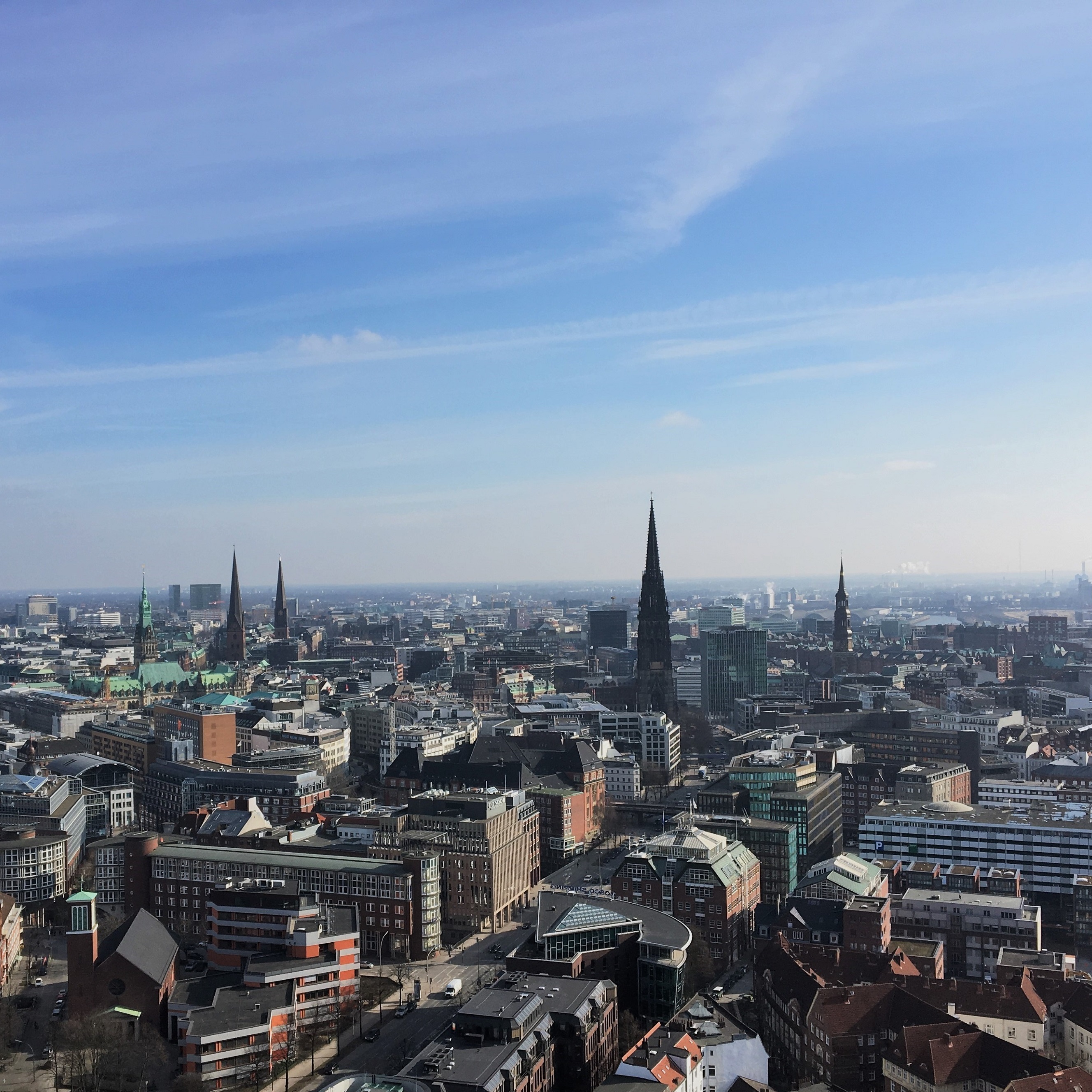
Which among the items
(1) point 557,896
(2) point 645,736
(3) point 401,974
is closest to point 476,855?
(1) point 557,896

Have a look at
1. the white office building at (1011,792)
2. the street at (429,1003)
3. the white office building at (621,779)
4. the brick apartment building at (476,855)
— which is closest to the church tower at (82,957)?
the street at (429,1003)

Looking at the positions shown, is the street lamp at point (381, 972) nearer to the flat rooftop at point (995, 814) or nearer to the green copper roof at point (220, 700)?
the flat rooftop at point (995, 814)

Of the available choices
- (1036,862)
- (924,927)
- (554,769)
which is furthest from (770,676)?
(924,927)

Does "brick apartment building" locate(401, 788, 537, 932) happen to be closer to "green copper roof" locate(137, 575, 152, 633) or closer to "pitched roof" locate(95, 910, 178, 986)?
"pitched roof" locate(95, 910, 178, 986)

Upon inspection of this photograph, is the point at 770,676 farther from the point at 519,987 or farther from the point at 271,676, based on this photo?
the point at 519,987

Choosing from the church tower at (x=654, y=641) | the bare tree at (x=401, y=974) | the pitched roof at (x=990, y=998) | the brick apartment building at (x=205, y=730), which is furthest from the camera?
the church tower at (x=654, y=641)
